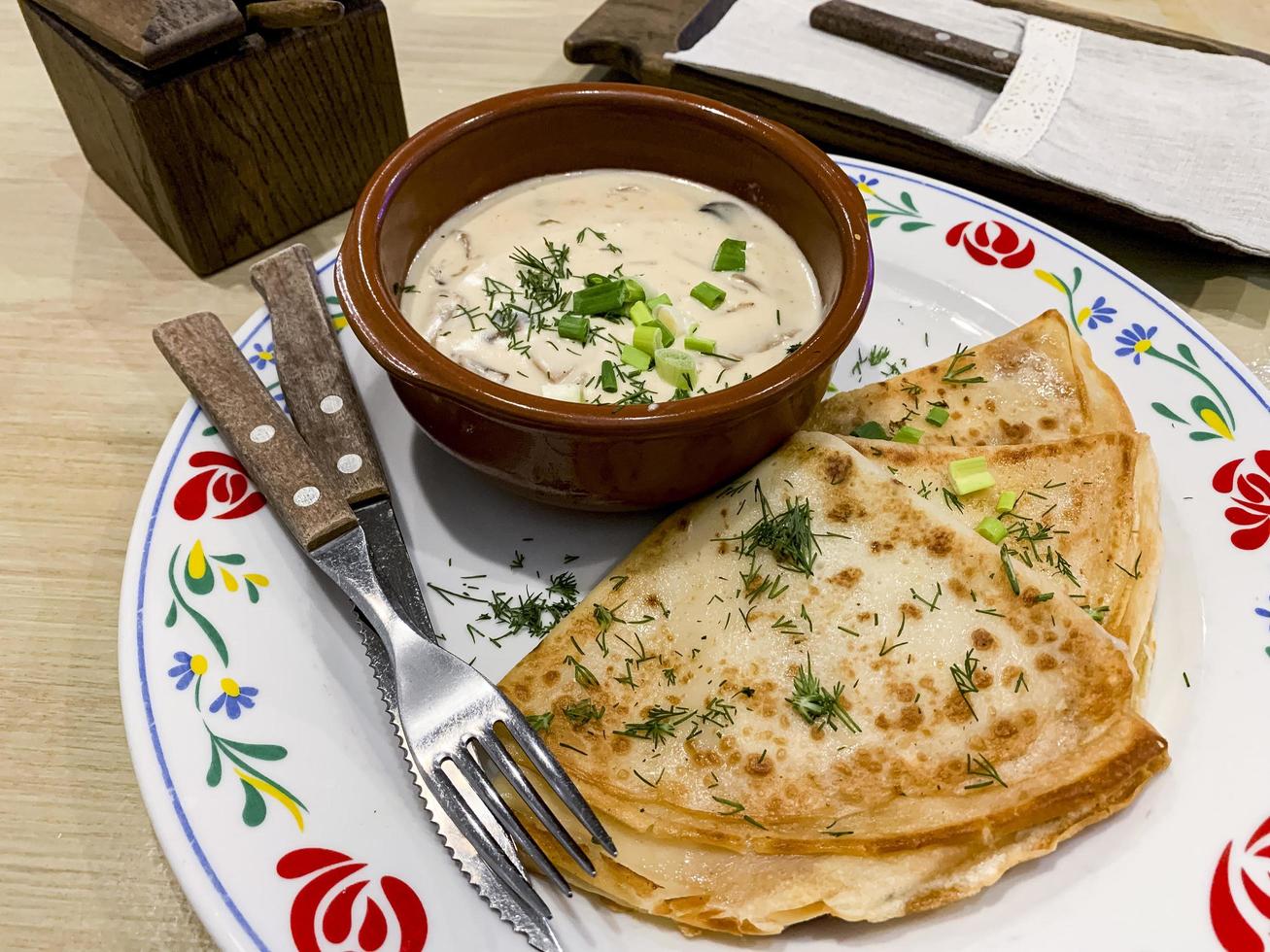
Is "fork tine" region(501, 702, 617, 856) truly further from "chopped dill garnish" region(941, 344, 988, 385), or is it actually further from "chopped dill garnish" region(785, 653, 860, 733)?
"chopped dill garnish" region(941, 344, 988, 385)

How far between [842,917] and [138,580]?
170 cm

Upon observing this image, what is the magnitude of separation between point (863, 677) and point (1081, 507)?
74 centimetres

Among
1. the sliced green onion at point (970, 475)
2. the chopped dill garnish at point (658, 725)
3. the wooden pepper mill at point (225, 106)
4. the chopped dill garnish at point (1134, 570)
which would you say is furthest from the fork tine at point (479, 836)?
the wooden pepper mill at point (225, 106)

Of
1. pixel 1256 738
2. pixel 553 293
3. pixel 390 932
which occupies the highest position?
pixel 553 293

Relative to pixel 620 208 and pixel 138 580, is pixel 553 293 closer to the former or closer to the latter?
pixel 620 208

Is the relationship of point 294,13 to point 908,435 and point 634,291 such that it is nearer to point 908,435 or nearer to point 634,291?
point 634,291

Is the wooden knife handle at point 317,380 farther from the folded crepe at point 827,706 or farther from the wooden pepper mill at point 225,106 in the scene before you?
the folded crepe at point 827,706

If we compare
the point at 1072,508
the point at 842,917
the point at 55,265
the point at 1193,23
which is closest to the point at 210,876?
the point at 842,917

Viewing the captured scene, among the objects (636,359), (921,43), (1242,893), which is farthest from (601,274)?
(1242,893)

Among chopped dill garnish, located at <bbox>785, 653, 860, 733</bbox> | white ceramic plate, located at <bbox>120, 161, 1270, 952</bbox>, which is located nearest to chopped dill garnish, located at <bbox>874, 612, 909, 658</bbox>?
chopped dill garnish, located at <bbox>785, 653, 860, 733</bbox>

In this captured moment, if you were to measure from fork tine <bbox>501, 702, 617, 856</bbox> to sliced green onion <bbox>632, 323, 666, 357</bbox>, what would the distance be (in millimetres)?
1001

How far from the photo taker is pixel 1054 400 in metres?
2.75

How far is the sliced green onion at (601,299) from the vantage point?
105 inches

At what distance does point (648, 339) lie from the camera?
257 cm
